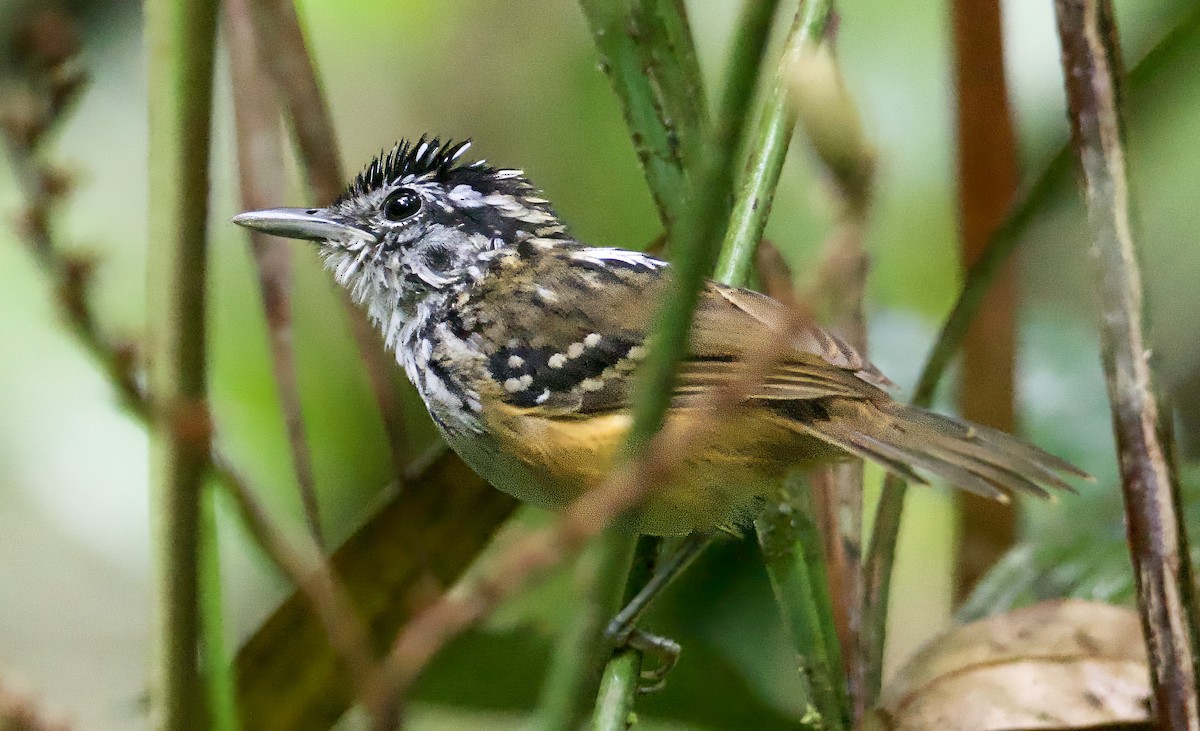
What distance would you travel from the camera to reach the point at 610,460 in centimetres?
171

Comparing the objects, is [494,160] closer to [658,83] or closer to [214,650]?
[658,83]

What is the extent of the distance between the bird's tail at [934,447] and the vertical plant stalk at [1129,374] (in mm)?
117

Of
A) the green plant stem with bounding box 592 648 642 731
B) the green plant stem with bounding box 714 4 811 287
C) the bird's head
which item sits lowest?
the green plant stem with bounding box 592 648 642 731

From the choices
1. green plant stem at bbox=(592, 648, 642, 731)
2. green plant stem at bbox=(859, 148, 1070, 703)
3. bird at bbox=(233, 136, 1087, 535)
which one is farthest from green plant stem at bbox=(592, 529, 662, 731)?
green plant stem at bbox=(859, 148, 1070, 703)

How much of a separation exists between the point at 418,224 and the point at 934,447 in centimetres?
97

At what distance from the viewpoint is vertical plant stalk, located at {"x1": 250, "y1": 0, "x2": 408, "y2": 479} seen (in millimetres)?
1575

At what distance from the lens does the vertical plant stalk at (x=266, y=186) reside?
1.51m

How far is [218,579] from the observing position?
110cm

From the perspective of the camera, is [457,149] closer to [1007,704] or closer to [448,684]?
[448,684]

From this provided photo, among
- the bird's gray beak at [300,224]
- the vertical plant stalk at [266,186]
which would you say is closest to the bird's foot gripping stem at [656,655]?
the vertical plant stalk at [266,186]

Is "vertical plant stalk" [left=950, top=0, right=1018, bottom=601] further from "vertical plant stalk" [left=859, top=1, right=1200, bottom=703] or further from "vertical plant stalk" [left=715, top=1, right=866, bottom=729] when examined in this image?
"vertical plant stalk" [left=715, top=1, right=866, bottom=729]

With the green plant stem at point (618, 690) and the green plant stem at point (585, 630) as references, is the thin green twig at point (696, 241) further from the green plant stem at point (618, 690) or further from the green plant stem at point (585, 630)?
the green plant stem at point (618, 690)

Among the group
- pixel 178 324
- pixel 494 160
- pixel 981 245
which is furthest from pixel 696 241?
pixel 494 160

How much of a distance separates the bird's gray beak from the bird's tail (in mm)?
814
